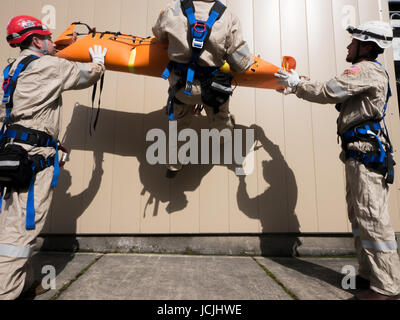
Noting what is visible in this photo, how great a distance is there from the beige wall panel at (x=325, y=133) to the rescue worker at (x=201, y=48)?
1551mm

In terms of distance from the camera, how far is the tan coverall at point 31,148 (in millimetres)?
1614

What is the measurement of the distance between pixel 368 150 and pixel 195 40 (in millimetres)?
1706

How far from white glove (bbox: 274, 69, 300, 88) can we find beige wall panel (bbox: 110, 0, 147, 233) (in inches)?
72.5

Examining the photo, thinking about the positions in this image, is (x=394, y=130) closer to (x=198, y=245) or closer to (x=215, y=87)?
(x=215, y=87)

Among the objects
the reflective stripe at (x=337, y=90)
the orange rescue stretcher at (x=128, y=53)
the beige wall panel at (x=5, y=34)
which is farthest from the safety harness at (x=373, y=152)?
the beige wall panel at (x=5, y=34)

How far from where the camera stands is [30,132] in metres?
1.79

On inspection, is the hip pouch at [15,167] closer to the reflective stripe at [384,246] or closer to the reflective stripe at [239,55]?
the reflective stripe at [239,55]

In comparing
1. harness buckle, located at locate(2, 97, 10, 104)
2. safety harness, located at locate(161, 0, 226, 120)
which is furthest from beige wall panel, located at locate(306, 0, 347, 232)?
harness buckle, located at locate(2, 97, 10, 104)

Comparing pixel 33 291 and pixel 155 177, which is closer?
pixel 33 291

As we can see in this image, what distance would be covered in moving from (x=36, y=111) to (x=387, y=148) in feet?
9.46

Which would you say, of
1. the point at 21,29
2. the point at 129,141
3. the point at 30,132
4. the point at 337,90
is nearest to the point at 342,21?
the point at 337,90

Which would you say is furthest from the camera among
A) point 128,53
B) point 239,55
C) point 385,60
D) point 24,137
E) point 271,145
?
point 385,60

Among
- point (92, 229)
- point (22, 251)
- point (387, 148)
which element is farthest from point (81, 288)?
point (387, 148)

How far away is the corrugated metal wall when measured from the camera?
10.1 feet
